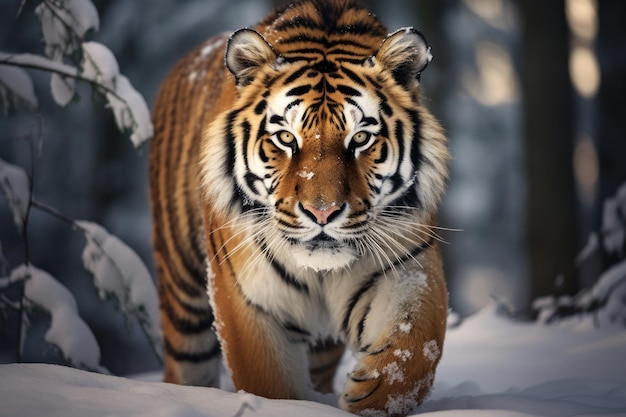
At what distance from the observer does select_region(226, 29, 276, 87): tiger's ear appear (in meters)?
2.83

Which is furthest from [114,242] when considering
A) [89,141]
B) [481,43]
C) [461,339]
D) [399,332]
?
[481,43]

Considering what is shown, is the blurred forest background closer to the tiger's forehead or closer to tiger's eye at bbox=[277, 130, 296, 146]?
the tiger's forehead

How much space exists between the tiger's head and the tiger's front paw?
33 cm

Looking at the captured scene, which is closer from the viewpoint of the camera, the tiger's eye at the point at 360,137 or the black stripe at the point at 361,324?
the tiger's eye at the point at 360,137

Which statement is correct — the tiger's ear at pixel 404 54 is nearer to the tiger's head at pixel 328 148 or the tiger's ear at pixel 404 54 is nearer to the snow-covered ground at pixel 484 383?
the tiger's head at pixel 328 148

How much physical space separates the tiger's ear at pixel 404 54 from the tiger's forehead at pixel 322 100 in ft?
0.44

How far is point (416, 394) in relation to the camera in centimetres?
255

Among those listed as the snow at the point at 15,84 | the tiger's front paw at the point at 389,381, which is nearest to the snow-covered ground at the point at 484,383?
the tiger's front paw at the point at 389,381

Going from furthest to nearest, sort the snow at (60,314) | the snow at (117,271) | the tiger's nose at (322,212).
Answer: the snow at (117,271) → the snow at (60,314) → the tiger's nose at (322,212)

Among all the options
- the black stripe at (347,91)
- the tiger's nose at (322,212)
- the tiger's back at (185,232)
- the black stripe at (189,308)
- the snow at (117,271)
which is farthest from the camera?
the black stripe at (189,308)

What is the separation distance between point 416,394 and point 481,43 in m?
13.2

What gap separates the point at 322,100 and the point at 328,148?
0.69ft

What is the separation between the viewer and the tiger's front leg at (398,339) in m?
2.50

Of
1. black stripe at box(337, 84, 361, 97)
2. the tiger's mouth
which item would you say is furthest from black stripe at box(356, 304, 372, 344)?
black stripe at box(337, 84, 361, 97)
